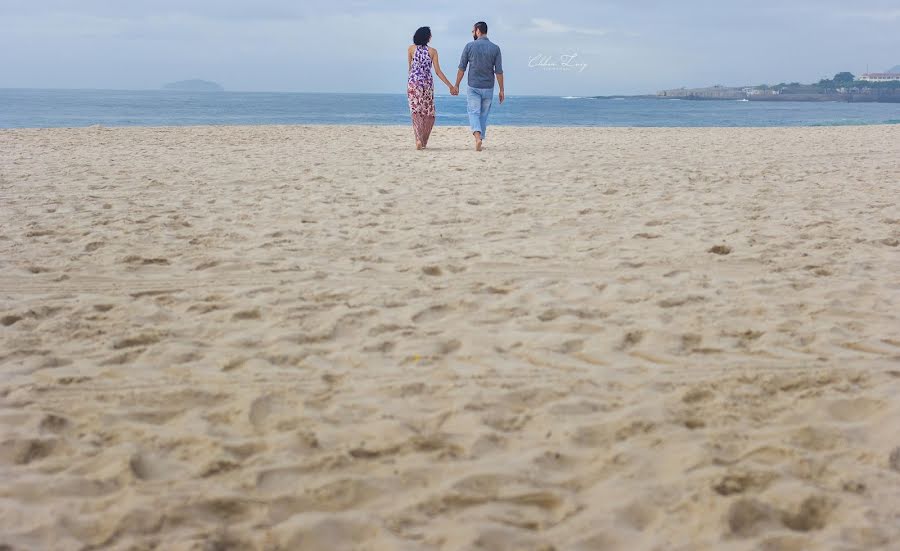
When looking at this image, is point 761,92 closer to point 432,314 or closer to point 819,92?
point 819,92

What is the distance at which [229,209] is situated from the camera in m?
6.07

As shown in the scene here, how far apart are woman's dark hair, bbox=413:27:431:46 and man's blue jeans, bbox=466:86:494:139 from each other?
0.98 m

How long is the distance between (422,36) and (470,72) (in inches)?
35.1

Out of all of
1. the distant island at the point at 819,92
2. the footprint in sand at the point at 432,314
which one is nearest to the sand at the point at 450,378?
the footprint in sand at the point at 432,314

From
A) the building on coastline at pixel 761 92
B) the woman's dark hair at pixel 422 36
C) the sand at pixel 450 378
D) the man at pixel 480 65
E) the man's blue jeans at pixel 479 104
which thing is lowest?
the sand at pixel 450 378

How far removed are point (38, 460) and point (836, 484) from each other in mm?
2206

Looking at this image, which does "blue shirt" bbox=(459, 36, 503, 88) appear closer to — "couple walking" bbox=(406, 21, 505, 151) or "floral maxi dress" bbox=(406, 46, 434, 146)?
"couple walking" bbox=(406, 21, 505, 151)

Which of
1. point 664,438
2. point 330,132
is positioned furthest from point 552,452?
point 330,132

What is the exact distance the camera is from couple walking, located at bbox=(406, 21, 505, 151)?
429 inches

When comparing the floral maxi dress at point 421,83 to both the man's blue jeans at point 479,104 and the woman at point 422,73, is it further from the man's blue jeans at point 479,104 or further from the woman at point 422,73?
the man's blue jeans at point 479,104

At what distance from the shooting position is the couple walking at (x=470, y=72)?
10.9 m

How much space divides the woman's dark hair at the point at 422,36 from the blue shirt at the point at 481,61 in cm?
68

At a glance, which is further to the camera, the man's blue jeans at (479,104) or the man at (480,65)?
the man's blue jeans at (479,104)

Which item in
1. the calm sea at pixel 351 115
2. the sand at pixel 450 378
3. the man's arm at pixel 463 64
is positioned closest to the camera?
the sand at pixel 450 378
